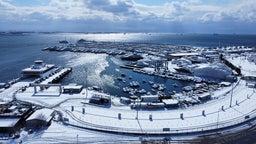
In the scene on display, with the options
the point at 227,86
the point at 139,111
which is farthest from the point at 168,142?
the point at 227,86

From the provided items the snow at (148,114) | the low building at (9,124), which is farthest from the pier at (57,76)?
the low building at (9,124)

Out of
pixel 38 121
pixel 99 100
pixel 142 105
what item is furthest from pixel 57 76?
pixel 38 121

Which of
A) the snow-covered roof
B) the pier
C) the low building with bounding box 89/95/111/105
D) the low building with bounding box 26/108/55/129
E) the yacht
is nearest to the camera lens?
the low building with bounding box 26/108/55/129

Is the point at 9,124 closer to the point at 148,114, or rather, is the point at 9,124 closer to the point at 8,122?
the point at 8,122

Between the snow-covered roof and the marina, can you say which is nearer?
the snow-covered roof

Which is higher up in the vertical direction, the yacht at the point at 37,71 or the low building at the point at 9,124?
the yacht at the point at 37,71

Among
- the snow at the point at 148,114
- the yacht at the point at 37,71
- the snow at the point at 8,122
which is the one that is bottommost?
the snow at the point at 148,114

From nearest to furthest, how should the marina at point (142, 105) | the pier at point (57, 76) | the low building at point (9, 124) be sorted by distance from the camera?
the low building at point (9, 124) < the marina at point (142, 105) < the pier at point (57, 76)

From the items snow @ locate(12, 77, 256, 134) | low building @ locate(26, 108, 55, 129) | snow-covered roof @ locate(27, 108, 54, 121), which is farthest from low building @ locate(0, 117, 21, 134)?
snow @ locate(12, 77, 256, 134)

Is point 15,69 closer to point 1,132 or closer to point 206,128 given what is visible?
point 1,132

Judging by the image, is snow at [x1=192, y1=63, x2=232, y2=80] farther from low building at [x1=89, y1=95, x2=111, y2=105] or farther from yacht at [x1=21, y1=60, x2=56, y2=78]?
yacht at [x1=21, y1=60, x2=56, y2=78]

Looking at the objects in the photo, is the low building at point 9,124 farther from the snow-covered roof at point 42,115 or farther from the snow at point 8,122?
the snow-covered roof at point 42,115
